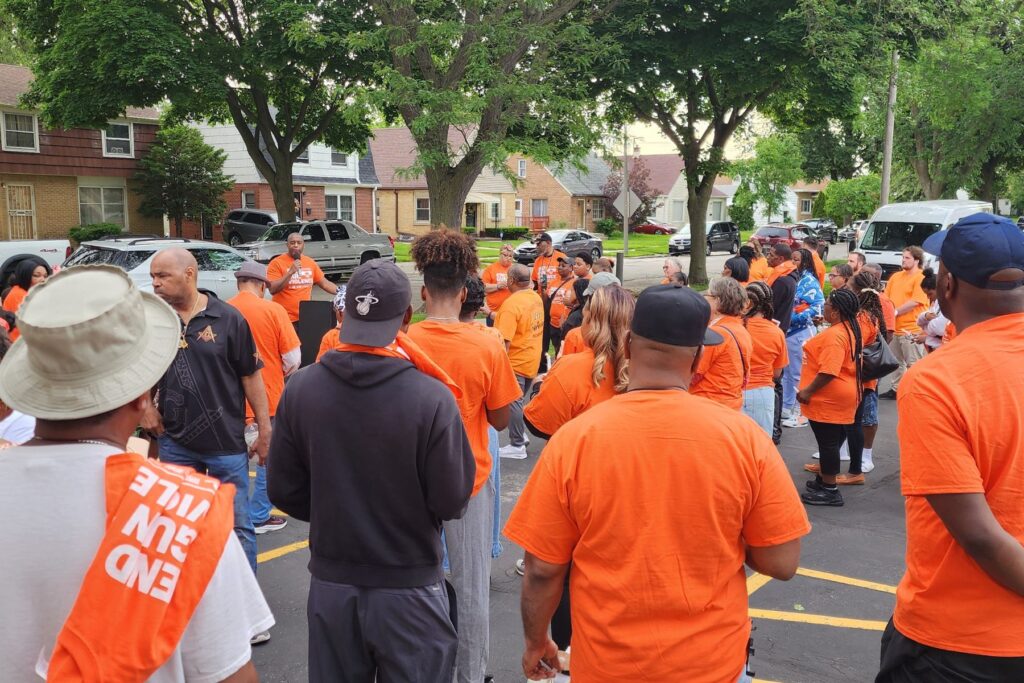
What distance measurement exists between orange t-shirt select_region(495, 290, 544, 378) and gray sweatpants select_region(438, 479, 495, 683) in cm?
400

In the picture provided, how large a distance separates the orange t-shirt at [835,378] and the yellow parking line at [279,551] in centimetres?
415

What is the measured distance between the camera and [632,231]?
6106 centimetres

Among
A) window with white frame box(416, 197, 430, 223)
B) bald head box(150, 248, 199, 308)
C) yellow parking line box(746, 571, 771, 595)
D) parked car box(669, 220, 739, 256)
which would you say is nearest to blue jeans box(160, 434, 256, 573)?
bald head box(150, 248, 199, 308)

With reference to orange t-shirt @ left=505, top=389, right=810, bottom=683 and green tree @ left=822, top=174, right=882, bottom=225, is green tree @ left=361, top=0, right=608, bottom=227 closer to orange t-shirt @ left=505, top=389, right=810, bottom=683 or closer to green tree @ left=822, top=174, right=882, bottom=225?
orange t-shirt @ left=505, top=389, right=810, bottom=683

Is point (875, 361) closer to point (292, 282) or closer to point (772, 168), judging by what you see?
point (292, 282)

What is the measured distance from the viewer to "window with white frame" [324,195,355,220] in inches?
1677

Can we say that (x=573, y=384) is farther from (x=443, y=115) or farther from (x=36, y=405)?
(x=443, y=115)

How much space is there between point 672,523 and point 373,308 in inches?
51.9

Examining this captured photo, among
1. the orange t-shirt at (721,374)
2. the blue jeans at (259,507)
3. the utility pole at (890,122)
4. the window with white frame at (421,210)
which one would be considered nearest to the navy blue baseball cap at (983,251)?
the orange t-shirt at (721,374)

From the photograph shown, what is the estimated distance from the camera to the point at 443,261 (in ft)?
13.2

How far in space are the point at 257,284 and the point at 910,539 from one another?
464 centimetres

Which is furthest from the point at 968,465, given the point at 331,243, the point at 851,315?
the point at 331,243

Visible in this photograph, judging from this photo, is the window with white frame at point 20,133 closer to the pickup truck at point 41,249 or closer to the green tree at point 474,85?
the pickup truck at point 41,249

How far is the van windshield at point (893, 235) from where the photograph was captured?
21.4m
